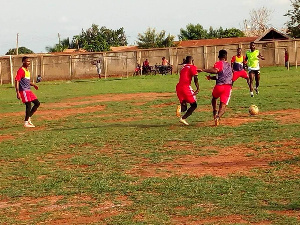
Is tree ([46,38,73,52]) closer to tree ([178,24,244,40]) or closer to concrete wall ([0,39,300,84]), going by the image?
tree ([178,24,244,40])

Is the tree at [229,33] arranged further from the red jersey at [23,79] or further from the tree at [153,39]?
the red jersey at [23,79]

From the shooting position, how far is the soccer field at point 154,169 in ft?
23.9

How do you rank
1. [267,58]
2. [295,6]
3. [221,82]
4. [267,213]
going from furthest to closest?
[295,6] → [267,58] → [221,82] → [267,213]

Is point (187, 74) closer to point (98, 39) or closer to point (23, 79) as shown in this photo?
point (23, 79)

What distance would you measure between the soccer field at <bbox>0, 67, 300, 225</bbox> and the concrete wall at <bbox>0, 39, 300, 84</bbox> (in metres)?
36.7

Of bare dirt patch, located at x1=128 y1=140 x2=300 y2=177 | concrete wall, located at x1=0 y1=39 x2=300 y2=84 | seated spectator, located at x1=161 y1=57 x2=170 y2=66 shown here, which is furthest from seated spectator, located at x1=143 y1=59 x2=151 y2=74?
bare dirt patch, located at x1=128 y1=140 x2=300 y2=177

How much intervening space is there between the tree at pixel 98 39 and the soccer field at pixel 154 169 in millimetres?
66811

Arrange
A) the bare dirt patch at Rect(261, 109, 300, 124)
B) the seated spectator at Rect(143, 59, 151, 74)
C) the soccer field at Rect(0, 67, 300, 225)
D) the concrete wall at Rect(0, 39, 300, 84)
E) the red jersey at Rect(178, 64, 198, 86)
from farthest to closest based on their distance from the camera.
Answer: the concrete wall at Rect(0, 39, 300, 84) → the seated spectator at Rect(143, 59, 151, 74) → the red jersey at Rect(178, 64, 198, 86) → the bare dirt patch at Rect(261, 109, 300, 124) → the soccer field at Rect(0, 67, 300, 225)

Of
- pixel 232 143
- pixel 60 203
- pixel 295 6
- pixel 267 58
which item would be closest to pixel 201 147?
pixel 232 143

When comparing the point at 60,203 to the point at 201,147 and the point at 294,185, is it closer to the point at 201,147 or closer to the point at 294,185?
the point at 294,185

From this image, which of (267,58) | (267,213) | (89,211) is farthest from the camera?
(267,58)

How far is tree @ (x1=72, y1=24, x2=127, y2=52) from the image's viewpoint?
84.9m

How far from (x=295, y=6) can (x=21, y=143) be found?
56.5 metres

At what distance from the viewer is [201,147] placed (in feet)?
39.5
